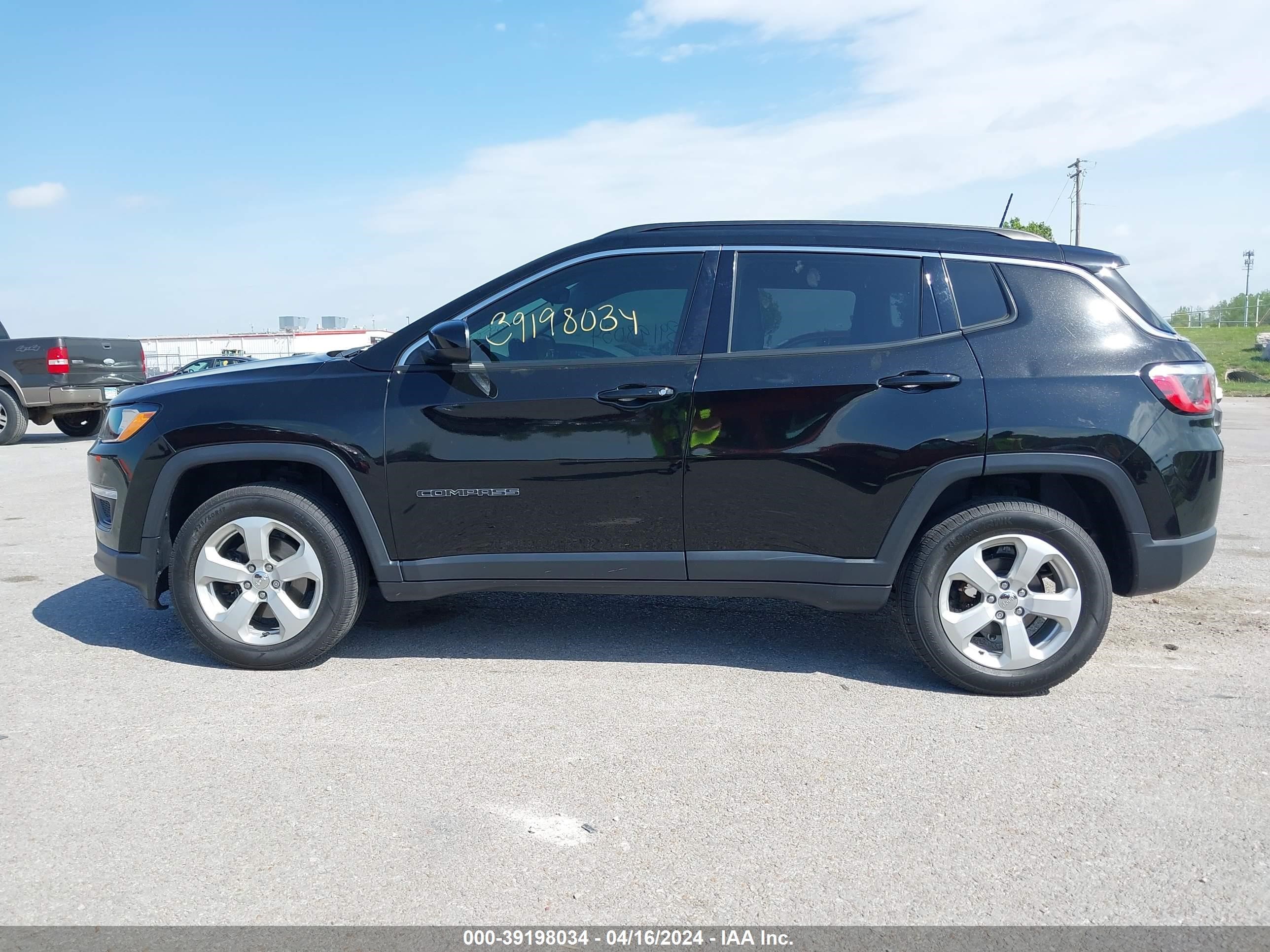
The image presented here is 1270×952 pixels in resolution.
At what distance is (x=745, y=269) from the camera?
13.9ft

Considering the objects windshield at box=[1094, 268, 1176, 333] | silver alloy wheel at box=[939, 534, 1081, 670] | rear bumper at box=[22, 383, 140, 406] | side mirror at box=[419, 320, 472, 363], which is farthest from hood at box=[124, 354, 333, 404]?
rear bumper at box=[22, 383, 140, 406]

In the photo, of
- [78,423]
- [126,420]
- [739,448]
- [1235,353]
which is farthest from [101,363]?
[1235,353]

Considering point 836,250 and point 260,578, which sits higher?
point 836,250

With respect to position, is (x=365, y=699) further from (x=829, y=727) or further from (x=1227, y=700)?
(x=1227, y=700)

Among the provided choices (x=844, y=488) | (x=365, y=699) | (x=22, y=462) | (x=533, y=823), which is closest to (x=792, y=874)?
(x=533, y=823)

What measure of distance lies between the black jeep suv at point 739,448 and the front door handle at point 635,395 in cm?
1

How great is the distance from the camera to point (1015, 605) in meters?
4.04

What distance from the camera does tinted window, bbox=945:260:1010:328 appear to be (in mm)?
4113

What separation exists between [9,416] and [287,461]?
1254 cm

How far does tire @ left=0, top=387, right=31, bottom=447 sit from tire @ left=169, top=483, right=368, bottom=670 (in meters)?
12.2

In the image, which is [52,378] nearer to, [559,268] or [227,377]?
[227,377]

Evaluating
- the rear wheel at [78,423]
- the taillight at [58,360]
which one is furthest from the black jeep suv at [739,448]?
the rear wheel at [78,423]

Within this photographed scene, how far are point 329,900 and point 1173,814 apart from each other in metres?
2.48

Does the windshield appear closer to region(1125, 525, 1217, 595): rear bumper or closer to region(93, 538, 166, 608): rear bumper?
region(1125, 525, 1217, 595): rear bumper
